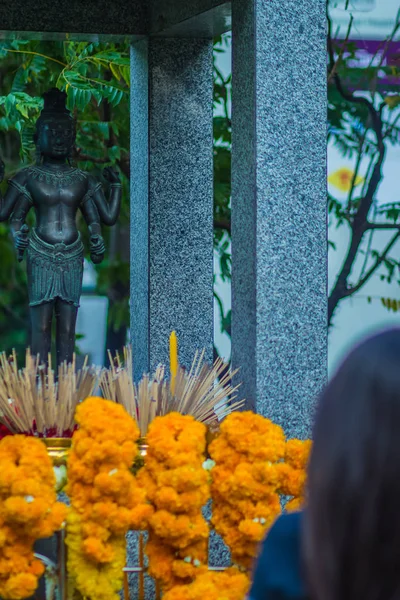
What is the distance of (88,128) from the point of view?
8266mm

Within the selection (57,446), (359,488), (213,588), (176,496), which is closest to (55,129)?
(57,446)

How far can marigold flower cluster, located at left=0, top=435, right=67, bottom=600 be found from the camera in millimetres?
3273

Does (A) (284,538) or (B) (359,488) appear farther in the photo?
(A) (284,538)

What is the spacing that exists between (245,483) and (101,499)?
19.2 inches

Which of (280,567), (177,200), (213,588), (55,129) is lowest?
(213,588)

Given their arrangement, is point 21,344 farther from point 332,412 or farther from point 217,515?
point 332,412

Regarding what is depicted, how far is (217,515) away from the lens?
3.64 m

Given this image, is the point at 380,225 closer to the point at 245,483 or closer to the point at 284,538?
the point at 245,483

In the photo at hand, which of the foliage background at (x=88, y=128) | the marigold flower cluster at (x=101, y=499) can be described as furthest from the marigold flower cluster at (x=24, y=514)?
the foliage background at (x=88, y=128)

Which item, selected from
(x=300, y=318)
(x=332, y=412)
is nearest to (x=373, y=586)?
(x=332, y=412)

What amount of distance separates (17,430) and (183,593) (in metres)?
0.98

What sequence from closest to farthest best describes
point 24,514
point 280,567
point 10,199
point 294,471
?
point 280,567
point 24,514
point 294,471
point 10,199

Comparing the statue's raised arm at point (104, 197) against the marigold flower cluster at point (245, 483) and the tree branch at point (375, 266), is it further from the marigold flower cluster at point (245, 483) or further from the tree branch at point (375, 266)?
the tree branch at point (375, 266)

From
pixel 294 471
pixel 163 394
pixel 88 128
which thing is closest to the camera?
pixel 294 471
